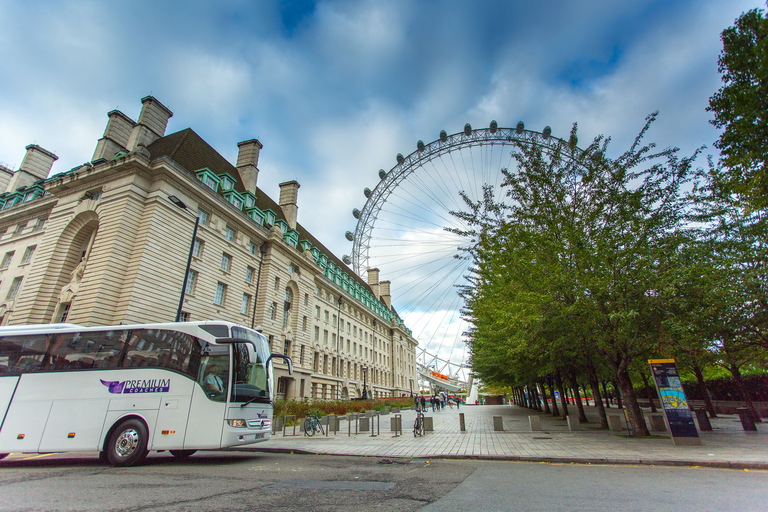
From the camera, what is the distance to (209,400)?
951 centimetres

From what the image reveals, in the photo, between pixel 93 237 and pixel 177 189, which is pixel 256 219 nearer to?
pixel 177 189

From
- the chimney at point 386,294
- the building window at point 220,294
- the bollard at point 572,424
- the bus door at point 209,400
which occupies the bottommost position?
the bollard at point 572,424

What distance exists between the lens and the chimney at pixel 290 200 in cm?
4628

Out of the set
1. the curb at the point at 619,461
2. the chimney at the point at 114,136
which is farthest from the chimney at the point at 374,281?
the curb at the point at 619,461

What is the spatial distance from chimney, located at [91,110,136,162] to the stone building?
0.10m

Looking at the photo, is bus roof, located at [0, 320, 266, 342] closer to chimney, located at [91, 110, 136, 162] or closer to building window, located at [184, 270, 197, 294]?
building window, located at [184, 270, 197, 294]

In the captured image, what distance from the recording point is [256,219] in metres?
37.4

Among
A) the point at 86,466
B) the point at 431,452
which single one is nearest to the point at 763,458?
the point at 431,452

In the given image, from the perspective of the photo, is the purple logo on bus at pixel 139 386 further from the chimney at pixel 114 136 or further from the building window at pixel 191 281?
the chimney at pixel 114 136

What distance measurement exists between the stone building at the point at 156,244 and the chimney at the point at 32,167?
128 millimetres

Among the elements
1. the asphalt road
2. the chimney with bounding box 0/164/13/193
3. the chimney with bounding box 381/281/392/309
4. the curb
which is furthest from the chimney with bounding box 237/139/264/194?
the chimney with bounding box 381/281/392/309

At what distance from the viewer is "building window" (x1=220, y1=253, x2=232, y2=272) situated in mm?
32278

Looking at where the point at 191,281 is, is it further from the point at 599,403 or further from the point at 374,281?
the point at 374,281

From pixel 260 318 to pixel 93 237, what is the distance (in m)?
14.8
